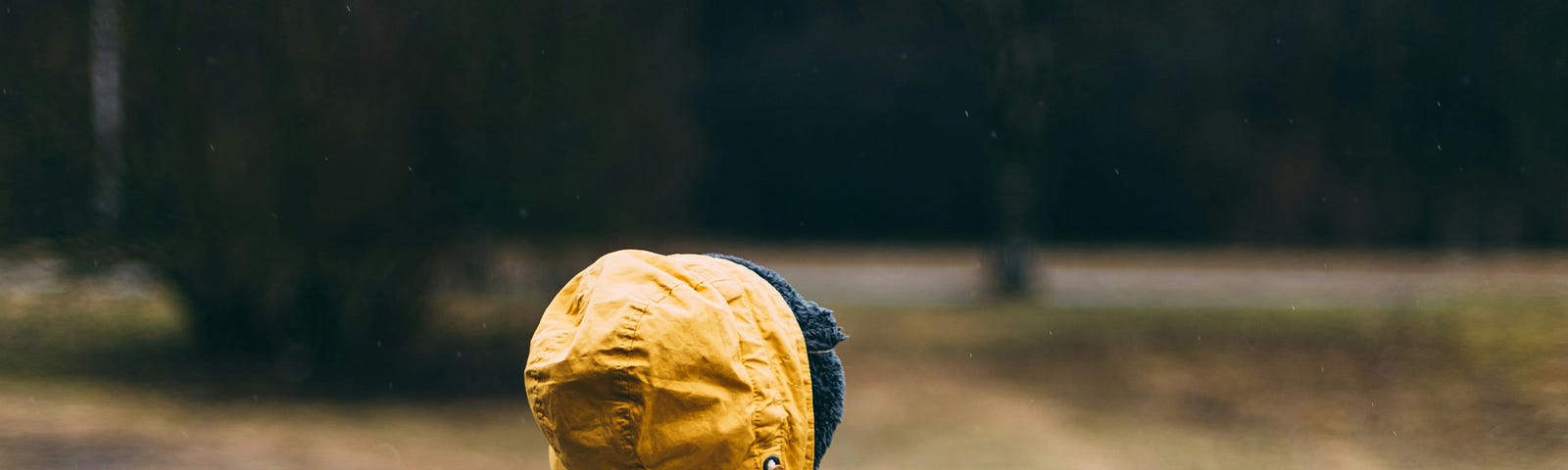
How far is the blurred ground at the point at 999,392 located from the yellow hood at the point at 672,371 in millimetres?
6227

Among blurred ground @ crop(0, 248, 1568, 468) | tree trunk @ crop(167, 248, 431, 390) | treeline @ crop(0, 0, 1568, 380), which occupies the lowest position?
blurred ground @ crop(0, 248, 1568, 468)

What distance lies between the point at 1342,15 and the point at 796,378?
1408 cm

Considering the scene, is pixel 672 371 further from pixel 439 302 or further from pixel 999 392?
pixel 999 392

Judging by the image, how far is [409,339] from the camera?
9297 mm

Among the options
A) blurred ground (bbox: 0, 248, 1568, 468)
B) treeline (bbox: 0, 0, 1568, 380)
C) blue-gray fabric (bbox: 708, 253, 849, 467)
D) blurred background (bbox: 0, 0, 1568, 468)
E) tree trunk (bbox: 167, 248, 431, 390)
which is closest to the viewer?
blue-gray fabric (bbox: 708, 253, 849, 467)

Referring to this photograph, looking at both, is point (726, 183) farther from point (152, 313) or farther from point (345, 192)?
point (345, 192)

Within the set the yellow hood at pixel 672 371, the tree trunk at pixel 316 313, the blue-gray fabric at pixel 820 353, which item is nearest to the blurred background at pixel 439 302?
the tree trunk at pixel 316 313

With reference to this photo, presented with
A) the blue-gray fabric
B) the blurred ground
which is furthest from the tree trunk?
the blue-gray fabric

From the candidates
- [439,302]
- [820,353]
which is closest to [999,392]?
[439,302]

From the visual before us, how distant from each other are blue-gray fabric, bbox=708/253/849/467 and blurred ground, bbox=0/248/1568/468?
241 inches

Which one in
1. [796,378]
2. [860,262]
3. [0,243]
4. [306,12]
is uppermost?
[306,12]

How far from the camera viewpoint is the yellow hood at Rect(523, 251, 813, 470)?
65.1 inches

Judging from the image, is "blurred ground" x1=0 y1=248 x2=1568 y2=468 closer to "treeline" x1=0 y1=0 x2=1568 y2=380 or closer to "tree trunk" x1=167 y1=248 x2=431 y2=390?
"tree trunk" x1=167 y1=248 x2=431 y2=390

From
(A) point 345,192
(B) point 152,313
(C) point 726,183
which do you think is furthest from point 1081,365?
(C) point 726,183
